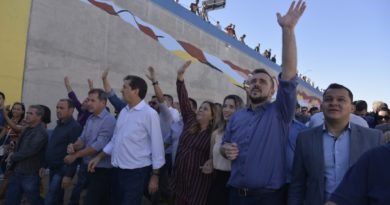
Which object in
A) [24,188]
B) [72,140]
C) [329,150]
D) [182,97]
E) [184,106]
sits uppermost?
[182,97]

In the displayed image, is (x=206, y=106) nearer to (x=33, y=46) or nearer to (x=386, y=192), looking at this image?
(x=386, y=192)

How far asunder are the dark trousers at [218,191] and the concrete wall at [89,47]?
5.85m

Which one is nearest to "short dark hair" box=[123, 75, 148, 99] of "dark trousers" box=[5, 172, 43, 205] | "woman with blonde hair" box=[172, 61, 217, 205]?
"woman with blonde hair" box=[172, 61, 217, 205]

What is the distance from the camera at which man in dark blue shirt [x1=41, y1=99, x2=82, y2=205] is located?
12.7 ft

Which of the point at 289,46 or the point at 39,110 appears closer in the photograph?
the point at 289,46

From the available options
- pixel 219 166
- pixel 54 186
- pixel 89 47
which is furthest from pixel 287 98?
pixel 89 47

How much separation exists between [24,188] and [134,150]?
1557 millimetres

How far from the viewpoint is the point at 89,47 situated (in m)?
9.56

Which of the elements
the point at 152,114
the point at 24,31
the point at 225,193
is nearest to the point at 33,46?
the point at 24,31

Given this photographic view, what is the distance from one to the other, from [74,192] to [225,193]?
221 centimetres

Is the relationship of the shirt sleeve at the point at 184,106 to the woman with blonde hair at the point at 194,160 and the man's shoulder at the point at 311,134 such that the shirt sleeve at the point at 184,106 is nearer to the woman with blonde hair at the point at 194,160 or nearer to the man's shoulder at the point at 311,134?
the woman with blonde hair at the point at 194,160

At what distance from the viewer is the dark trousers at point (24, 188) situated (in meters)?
3.85

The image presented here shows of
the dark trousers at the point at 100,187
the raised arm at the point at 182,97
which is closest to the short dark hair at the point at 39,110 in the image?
the dark trousers at the point at 100,187

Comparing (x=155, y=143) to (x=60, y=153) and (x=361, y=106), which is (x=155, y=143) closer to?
(x=60, y=153)
